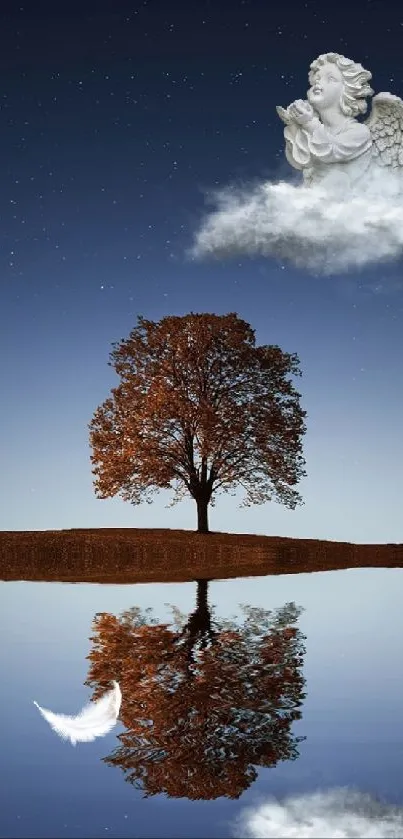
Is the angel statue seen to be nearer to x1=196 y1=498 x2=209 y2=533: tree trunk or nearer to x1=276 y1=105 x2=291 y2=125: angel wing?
x1=276 y1=105 x2=291 y2=125: angel wing

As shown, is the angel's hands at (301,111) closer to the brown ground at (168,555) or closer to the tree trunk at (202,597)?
the brown ground at (168,555)

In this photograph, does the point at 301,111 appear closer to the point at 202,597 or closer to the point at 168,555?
the point at 168,555

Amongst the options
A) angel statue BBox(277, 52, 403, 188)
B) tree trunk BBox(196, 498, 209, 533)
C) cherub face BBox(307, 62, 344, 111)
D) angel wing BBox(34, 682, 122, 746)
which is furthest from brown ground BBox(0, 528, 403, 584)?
cherub face BBox(307, 62, 344, 111)

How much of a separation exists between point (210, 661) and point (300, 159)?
88.6 ft

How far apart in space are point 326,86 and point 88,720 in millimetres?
30122

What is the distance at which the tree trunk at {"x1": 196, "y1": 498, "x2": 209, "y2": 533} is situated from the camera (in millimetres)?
39875

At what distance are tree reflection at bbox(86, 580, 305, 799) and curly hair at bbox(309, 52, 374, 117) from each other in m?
24.5

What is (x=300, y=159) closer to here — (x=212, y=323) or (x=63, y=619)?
(x=212, y=323)

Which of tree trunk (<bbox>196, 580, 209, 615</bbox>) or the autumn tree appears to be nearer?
tree trunk (<bbox>196, 580, 209, 615</bbox>)

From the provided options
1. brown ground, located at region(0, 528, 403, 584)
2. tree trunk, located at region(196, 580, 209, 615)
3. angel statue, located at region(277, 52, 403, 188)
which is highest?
angel statue, located at region(277, 52, 403, 188)

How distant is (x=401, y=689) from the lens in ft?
33.9

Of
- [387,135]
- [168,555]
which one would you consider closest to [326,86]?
[387,135]

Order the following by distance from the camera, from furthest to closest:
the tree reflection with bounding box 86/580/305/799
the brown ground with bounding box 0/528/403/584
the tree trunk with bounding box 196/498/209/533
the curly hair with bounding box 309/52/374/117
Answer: the tree trunk with bounding box 196/498/209/533
the curly hair with bounding box 309/52/374/117
the brown ground with bounding box 0/528/403/584
the tree reflection with bounding box 86/580/305/799

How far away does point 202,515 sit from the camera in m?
40.0
